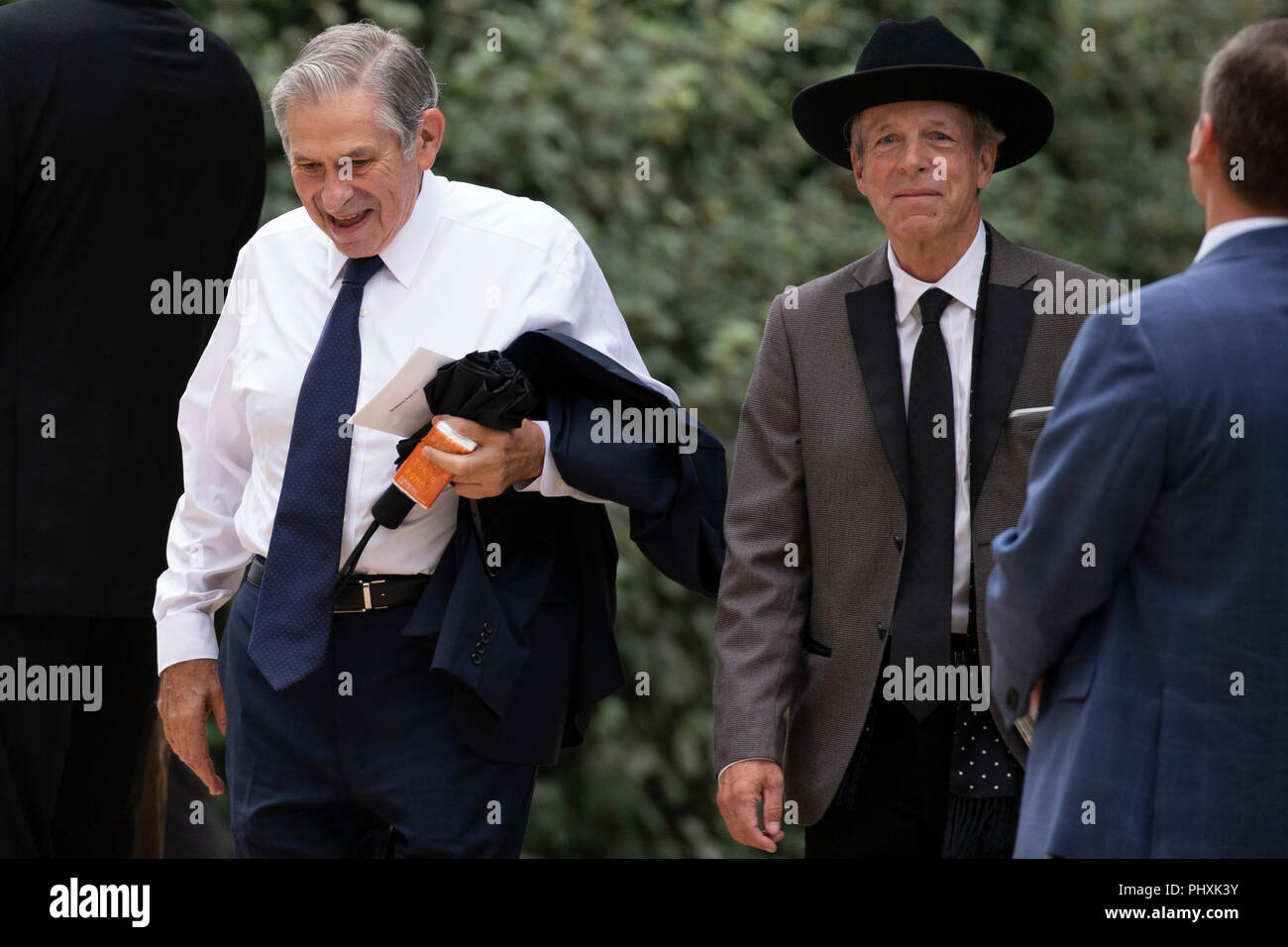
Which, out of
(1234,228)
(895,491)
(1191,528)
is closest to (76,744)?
(895,491)

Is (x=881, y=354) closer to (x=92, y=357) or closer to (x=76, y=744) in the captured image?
(x=92, y=357)

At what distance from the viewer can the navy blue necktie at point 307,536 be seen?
10.4 ft

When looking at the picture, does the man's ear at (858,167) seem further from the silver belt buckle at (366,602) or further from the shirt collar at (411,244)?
the silver belt buckle at (366,602)

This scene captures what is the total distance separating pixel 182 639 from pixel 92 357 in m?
0.63

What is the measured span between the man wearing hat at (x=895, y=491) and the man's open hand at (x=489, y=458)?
418 millimetres

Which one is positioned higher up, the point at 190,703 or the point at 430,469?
the point at 430,469

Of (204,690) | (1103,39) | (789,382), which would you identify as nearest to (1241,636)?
(789,382)

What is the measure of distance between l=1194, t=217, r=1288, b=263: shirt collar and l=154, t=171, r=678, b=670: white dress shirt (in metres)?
1.10

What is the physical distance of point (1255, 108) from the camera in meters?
2.45

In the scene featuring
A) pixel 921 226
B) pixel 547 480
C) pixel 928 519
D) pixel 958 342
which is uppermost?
pixel 921 226

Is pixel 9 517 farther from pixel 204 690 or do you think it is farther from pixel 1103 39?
pixel 1103 39

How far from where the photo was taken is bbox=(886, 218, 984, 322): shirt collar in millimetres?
3205
